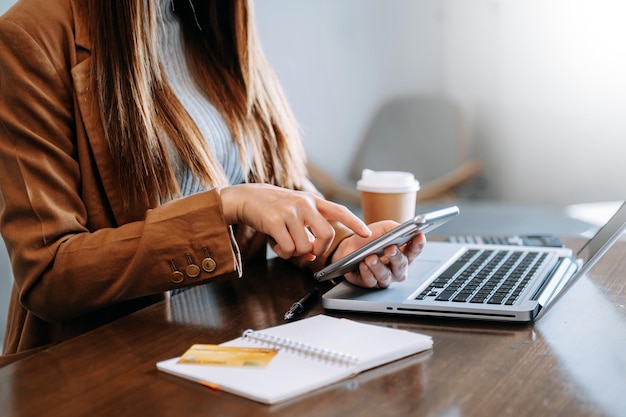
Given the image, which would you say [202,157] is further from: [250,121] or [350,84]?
[350,84]

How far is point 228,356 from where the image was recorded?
0.72 meters

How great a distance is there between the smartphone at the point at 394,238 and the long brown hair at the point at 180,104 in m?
0.27

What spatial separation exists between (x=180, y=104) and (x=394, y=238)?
432 mm

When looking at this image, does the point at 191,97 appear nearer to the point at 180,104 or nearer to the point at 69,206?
the point at 180,104

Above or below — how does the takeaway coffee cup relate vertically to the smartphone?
below

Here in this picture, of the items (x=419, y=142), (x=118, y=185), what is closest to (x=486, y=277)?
(x=118, y=185)

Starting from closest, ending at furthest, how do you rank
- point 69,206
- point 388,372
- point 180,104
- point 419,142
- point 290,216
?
point 388,372, point 290,216, point 69,206, point 180,104, point 419,142

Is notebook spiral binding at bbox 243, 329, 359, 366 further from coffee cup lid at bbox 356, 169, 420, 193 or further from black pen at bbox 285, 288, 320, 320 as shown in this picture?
coffee cup lid at bbox 356, 169, 420, 193

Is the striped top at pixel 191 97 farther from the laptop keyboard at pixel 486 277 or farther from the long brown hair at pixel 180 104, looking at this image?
the laptop keyboard at pixel 486 277

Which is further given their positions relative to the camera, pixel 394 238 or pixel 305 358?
pixel 394 238

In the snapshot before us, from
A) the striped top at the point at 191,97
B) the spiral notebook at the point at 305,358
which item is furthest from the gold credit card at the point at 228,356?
the striped top at the point at 191,97

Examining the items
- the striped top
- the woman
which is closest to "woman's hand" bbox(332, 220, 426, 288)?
the woman

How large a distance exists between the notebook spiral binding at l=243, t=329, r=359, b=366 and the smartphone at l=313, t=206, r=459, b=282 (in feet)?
0.57

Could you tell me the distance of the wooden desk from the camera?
24.7 inches
